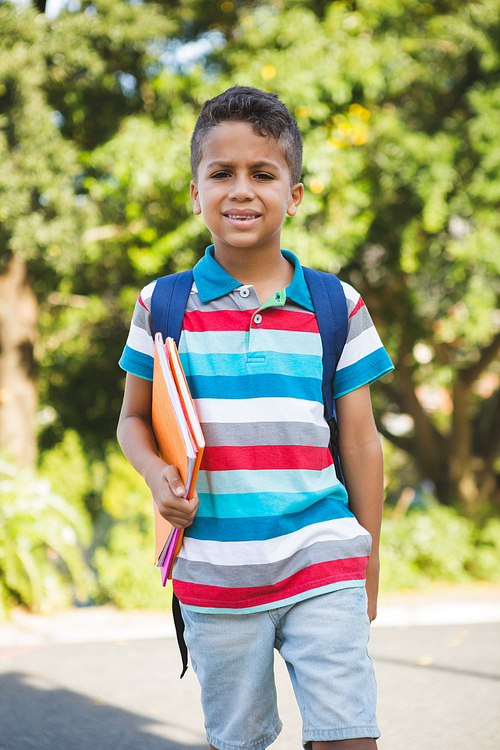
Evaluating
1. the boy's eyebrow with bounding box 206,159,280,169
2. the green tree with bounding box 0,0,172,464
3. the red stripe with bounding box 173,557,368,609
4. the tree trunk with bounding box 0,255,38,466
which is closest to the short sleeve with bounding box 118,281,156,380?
the boy's eyebrow with bounding box 206,159,280,169

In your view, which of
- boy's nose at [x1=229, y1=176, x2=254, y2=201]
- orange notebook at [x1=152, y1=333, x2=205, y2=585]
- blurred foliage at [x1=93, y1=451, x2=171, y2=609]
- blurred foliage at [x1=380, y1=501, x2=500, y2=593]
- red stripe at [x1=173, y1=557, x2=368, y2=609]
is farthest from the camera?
blurred foliage at [x1=380, y1=501, x2=500, y2=593]

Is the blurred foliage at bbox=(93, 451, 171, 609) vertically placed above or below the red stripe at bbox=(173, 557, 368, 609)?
below

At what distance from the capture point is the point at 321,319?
1.73 meters

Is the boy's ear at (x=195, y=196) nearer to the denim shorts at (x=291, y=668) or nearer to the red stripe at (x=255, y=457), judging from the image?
the red stripe at (x=255, y=457)

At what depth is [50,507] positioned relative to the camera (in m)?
6.34

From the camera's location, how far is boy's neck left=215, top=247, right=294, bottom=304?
70.0 inches

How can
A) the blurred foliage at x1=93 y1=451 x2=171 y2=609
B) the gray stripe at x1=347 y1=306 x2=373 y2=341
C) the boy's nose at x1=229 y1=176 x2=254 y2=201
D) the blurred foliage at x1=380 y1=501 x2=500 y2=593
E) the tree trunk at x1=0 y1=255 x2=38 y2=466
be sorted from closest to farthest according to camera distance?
the boy's nose at x1=229 y1=176 x2=254 y2=201
the gray stripe at x1=347 y1=306 x2=373 y2=341
the blurred foliage at x1=93 y1=451 x2=171 y2=609
the tree trunk at x1=0 y1=255 x2=38 y2=466
the blurred foliage at x1=380 y1=501 x2=500 y2=593

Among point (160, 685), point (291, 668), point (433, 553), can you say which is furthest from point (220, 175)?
point (433, 553)

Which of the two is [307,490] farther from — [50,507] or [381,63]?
[381,63]

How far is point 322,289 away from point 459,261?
5.27m

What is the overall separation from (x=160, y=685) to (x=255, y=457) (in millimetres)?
3199

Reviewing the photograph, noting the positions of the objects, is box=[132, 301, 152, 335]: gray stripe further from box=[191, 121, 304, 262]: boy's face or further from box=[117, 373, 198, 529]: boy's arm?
box=[191, 121, 304, 262]: boy's face

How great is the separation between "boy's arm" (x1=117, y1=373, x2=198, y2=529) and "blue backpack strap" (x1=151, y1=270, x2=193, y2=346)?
0.16 metres

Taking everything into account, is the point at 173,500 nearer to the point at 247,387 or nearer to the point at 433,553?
the point at 247,387
